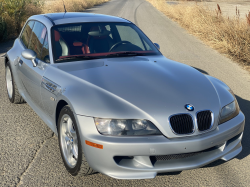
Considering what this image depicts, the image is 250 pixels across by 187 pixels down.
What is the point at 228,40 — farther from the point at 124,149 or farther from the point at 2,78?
the point at 124,149

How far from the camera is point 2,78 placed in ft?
22.3

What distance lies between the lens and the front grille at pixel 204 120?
2797mm

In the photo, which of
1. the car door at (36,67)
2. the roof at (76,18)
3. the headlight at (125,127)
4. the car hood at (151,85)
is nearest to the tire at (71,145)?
the headlight at (125,127)

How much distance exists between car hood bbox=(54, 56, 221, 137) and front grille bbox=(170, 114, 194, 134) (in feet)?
0.15

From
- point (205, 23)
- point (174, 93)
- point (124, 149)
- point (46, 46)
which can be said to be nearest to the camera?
point (124, 149)

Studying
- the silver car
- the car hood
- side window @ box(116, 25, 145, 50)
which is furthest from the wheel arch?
side window @ box(116, 25, 145, 50)

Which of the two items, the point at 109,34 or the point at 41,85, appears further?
the point at 109,34

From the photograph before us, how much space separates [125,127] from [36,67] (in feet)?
6.08

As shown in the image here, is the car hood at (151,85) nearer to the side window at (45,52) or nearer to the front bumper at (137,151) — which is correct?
the front bumper at (137,151)

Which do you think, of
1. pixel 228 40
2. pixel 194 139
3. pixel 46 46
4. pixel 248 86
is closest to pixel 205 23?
pixel 228 40

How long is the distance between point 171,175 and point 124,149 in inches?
33.3

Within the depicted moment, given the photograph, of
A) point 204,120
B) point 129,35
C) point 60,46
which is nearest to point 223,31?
point 129,35

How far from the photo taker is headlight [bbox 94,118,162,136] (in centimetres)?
265

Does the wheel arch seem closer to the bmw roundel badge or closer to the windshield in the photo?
the windshield
